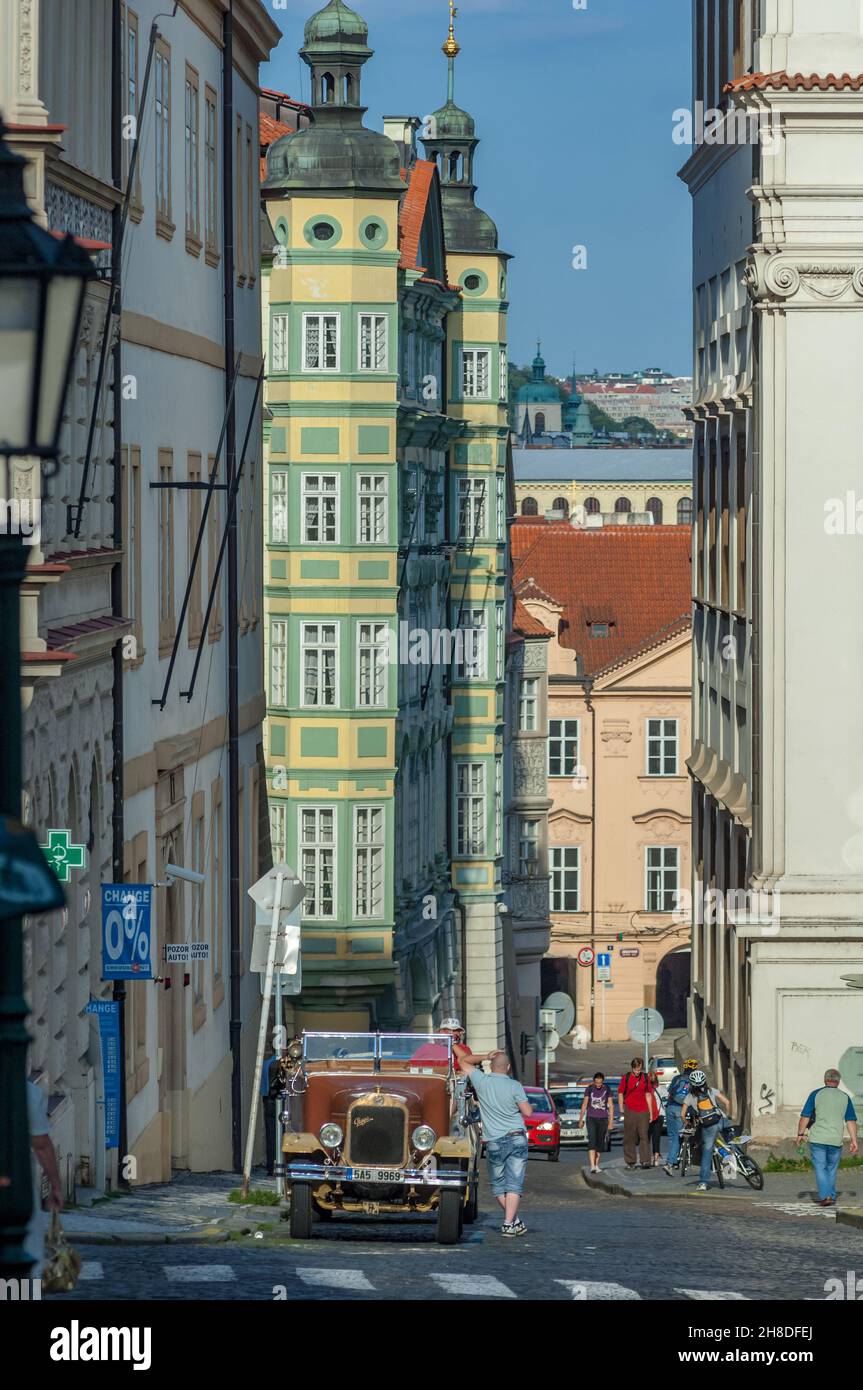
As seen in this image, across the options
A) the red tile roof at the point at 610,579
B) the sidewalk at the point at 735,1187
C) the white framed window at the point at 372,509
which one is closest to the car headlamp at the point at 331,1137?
the sidewalk at the point at 735,1187

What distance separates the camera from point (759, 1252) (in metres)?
18.8

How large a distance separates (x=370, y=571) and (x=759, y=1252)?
30.1 m

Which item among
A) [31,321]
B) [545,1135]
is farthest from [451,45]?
[31,321]

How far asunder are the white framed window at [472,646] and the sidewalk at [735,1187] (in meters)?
31.8

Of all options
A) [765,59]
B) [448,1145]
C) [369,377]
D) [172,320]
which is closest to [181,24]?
[172,320]

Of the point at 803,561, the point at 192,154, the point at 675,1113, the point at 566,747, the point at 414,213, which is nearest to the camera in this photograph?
the point at 192,154

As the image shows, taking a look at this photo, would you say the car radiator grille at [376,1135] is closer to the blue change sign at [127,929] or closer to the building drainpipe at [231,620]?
the blue change sign at [127,929]

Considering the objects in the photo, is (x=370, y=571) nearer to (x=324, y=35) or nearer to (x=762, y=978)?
(x=324, y=35)

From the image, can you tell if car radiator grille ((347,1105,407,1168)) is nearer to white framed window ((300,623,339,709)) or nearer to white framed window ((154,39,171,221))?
white framed window ((154,39,171,221))

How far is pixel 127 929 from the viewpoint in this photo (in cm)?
2144

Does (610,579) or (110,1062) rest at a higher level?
(610,579)

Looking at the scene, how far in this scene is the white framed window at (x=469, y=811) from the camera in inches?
2464

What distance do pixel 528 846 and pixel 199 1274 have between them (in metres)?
65.7

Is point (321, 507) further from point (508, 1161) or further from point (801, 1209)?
point (508, 1161)
